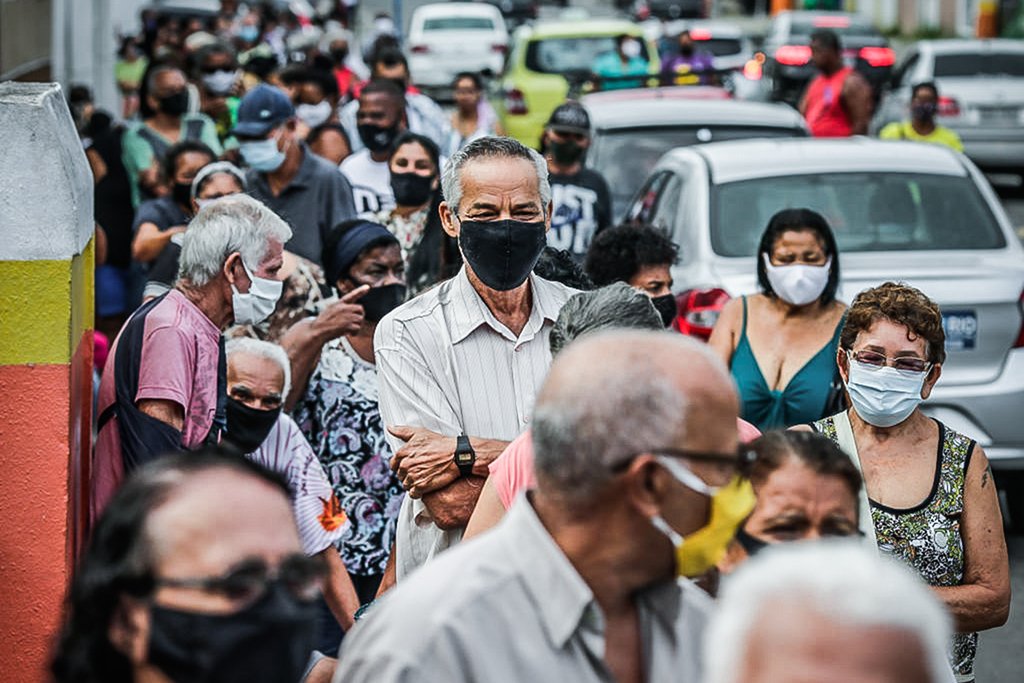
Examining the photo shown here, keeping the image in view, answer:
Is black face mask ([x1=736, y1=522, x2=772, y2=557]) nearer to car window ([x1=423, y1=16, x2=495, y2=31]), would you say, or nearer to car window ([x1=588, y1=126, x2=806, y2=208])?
car window ([x1=588, y1=126, x2=806, y2=208])

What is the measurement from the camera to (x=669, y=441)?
2.73 meters

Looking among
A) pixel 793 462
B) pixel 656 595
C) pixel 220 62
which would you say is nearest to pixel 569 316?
pixel 793 462

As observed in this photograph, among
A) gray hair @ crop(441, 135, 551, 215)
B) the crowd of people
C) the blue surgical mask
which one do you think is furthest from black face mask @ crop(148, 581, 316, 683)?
the blue surgical mask

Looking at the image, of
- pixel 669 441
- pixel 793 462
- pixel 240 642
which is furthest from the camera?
pixel 793 462

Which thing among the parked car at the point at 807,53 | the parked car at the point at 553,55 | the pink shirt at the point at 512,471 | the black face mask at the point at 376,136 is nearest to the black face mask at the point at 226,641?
the pink shirt at the point at 512,471

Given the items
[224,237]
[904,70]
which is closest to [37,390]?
[224,237]

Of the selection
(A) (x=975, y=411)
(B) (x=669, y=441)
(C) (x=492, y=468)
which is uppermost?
(B) (x=669, y=441)

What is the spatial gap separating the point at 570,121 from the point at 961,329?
299cm

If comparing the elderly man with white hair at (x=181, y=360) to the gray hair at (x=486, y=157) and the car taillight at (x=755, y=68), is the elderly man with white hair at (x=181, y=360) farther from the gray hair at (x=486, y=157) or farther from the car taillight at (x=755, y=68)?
the car taillight at (x=755, y=68)

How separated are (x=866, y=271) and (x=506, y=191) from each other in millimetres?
3675

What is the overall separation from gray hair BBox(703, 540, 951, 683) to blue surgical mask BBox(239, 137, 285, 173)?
6.76m

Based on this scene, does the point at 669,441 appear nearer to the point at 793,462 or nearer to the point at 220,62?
the point at 793,462

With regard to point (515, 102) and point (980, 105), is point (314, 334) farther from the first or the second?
point (980, 105)

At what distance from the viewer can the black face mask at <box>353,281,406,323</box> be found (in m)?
6.41
